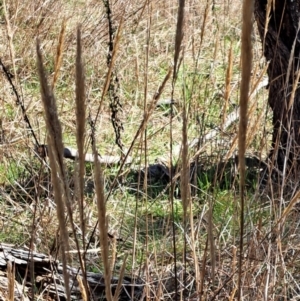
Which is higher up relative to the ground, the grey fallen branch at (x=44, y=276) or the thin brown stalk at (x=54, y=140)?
the thin brown stalk at (x=54, y=140)

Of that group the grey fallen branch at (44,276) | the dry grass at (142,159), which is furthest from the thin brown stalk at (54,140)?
the grey fallen branch at (44,276)

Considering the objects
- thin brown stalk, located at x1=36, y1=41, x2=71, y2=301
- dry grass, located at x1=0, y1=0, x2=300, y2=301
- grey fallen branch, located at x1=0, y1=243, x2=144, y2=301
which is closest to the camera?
thin brown stalk, located at x1=36, y1=41, x2=71, y2=301

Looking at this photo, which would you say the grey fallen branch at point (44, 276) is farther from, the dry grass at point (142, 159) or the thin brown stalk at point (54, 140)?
the thin brown stalk at point (54, 140)

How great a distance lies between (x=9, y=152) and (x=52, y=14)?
2406mm

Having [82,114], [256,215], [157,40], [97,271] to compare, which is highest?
[157,40]

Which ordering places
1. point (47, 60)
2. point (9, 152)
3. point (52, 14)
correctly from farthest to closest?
point (52, 14) → point (47, 60) → point (9, 152)

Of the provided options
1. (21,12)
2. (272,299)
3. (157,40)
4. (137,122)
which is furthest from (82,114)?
(157,40)

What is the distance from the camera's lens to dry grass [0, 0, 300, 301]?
1.18 meters

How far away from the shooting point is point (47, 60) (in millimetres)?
5188

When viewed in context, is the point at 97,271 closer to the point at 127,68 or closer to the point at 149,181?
the point at 149,181

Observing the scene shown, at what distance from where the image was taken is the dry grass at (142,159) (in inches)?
46.4

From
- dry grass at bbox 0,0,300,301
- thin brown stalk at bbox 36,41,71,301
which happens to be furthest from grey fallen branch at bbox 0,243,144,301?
thin brown stalk at bbox 36,41,71,301

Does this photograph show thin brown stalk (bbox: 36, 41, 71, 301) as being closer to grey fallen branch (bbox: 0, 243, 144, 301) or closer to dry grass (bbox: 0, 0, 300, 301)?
dry grass (bbox: 0, 0, 300, 301)

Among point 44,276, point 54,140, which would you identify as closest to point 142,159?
point 44,276
